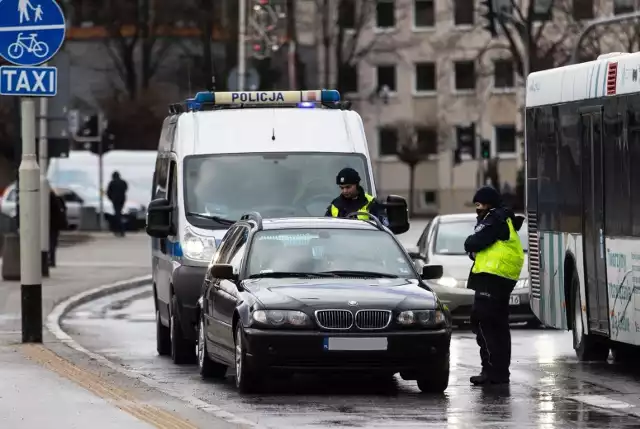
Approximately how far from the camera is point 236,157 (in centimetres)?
2005

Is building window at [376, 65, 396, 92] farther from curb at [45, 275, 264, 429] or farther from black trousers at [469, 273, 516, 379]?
black trousers at [469, 273, 516, 379]

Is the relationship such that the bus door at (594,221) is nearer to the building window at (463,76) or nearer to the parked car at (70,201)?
the parked car at (70,201)


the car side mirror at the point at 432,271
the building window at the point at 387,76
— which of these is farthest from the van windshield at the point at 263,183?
the building window at the point at 387,76

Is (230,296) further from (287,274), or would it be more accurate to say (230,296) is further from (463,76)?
(463,76)

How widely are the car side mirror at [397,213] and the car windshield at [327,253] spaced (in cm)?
285

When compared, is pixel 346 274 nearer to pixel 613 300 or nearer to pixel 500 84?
pixel 613 300

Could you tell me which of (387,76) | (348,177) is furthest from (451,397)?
(387,76)

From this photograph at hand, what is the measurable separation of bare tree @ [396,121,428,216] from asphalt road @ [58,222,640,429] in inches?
2848

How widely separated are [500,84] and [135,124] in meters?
21.0

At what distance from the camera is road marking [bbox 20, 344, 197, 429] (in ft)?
42.2

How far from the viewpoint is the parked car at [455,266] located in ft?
81.1

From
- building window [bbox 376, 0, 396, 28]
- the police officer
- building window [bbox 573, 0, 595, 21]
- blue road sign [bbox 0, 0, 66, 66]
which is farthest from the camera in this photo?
building window [bbox 376, 0, 396, 28]

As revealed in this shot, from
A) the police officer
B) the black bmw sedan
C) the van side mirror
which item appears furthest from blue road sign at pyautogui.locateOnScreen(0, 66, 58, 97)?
the police officer

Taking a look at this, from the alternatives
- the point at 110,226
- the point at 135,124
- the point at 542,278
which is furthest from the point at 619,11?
the point at 542,278
